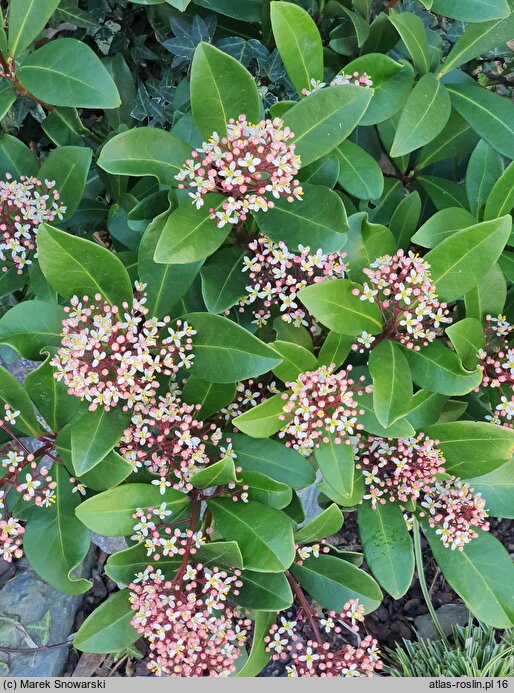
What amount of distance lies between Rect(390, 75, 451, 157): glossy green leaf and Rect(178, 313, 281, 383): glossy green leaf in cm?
74

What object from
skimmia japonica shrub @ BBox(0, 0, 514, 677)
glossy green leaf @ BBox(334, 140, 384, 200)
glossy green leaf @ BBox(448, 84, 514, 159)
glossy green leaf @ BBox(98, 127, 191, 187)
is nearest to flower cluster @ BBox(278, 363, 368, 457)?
skimmia japonica shrub @ BBox(0, 0, 514, 677)

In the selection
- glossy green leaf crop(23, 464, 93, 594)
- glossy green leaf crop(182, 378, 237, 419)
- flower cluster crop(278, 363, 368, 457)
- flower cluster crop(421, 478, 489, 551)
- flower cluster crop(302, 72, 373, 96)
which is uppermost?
flower cluster crop(302, 72, 373, 96)

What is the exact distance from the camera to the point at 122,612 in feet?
6.47

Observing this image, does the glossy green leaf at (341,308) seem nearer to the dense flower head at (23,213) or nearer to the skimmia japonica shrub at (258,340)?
the skimmia japonica shrub at (258,340)

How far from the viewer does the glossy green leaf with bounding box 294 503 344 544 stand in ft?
6.33

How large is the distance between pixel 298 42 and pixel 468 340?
105 cm

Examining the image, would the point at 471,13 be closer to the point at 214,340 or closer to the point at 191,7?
the point at 191,7

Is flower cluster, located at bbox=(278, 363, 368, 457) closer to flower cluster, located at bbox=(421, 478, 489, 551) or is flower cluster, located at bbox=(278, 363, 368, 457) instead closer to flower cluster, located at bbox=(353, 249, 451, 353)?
flower cluster, located at bbox=(353, 249, 451, 353)

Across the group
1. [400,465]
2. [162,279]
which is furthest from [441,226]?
[162,279]

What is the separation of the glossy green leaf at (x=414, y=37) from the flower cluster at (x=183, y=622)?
1704mm

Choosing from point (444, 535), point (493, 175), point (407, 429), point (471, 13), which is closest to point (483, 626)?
point (444, 535)

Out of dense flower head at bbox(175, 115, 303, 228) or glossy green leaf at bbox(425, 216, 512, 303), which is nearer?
dense flower head at bbox(175, 115, 303, 228)

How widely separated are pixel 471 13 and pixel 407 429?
1.26 meters

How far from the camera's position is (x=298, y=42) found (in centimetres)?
190
